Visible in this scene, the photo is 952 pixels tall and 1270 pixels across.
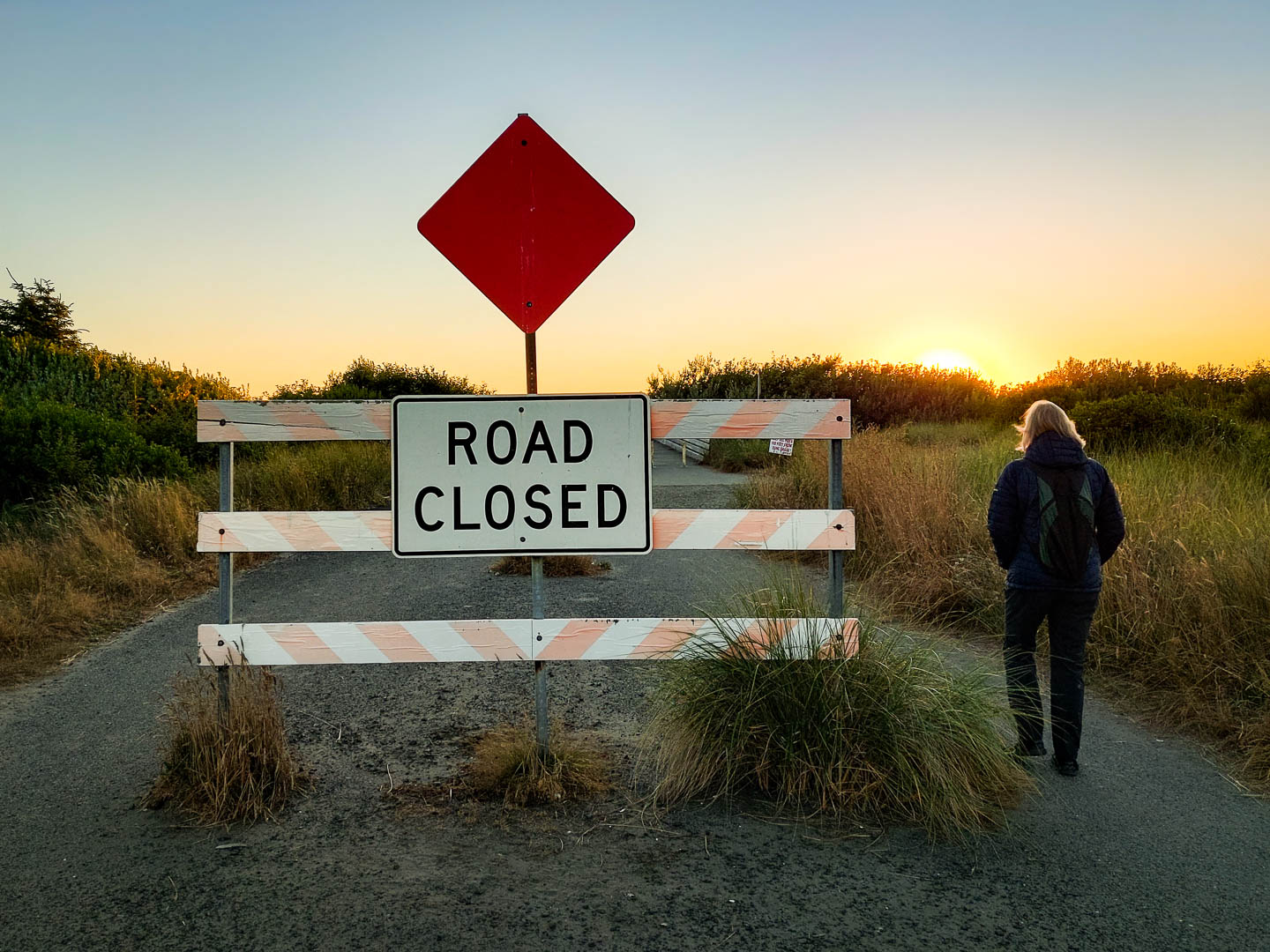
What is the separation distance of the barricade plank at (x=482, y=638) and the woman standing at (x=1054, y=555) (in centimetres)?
114

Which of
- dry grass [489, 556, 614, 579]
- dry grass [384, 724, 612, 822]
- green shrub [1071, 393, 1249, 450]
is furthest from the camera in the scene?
green shrub [1071, 393, 1249, 450]

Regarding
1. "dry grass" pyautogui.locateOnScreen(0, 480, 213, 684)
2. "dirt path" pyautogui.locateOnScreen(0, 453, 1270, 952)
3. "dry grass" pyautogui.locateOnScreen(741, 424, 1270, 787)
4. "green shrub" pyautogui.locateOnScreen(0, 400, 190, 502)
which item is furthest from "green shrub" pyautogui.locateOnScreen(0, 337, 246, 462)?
"dirt path" pyautogui.locateOnScreen(0, 453, 1270, 952)

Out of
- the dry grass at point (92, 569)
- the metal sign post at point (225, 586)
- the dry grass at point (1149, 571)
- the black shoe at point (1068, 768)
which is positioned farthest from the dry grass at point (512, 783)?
the dry grass at point (92, 569)

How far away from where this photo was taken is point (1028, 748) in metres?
4.84

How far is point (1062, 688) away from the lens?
4828 millimetres

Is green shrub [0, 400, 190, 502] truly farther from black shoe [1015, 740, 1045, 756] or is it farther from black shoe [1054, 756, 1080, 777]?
black shoe [1054, 756, 1080, 777]

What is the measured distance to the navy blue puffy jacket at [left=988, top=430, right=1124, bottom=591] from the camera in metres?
4.80

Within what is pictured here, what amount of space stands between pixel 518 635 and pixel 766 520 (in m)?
1.22

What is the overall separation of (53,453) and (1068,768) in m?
13.8

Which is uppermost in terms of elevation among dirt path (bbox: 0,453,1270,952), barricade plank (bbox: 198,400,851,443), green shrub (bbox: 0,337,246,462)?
green shrub (bbox: 0,337,246,462)

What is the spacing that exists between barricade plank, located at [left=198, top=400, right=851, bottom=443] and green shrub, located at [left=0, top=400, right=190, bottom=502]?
1048 centimetres

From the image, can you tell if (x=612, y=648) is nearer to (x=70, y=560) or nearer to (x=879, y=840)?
(x=879, y=840)

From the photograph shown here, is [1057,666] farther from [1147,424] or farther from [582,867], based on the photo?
[1147,424]

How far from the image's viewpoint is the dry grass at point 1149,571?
5.73 m
